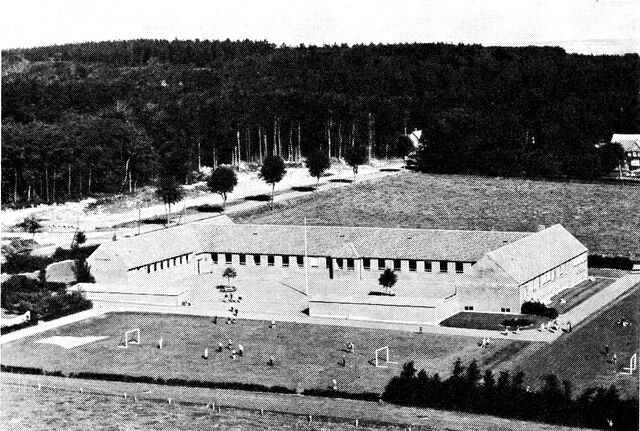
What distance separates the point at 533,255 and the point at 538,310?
5466 mm

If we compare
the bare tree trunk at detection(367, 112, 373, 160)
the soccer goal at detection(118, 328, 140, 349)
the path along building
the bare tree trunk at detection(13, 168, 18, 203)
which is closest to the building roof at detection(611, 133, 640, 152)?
the bare tree trunk at detection(367, 112, 373, 160)

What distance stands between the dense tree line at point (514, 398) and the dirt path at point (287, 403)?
493 mm

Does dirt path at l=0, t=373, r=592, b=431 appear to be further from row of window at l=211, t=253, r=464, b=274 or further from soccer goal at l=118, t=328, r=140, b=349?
row of window at l=211, t=253, r=464, b=274

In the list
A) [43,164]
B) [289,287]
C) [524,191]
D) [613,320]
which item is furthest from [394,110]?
[613,320]

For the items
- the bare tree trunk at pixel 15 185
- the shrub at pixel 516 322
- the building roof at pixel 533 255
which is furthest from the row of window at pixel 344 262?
the bare tree trunk at pixel 15 185

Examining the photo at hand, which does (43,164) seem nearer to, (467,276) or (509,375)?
(467,276)

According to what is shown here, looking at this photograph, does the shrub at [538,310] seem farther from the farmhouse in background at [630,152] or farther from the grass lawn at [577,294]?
the farmhouse in background at [630,152]

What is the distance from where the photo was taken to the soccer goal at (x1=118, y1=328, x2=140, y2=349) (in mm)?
50141

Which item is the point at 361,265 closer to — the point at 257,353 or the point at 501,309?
the point at 501,309

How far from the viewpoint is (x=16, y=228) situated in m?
82.8

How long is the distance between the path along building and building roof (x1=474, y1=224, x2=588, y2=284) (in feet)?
0.25

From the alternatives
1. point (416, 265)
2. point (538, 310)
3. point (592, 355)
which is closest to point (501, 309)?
point (538, 310)

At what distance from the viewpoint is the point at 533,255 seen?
58.9 meters

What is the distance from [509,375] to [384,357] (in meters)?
5.85
